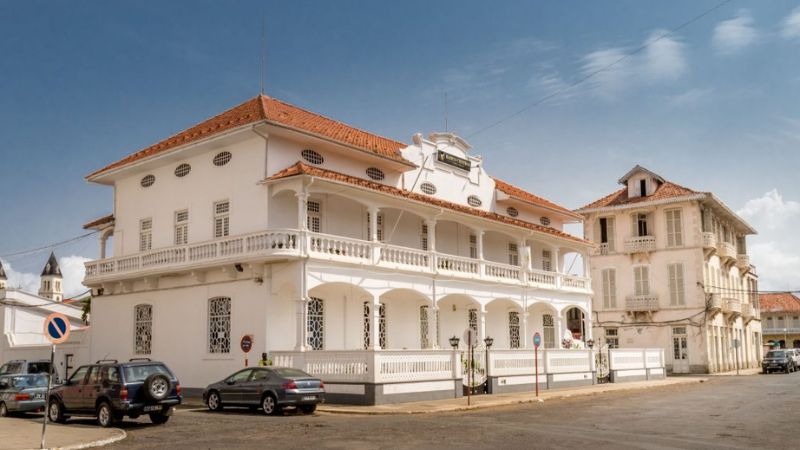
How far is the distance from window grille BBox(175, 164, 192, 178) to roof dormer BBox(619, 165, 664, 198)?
106 feet

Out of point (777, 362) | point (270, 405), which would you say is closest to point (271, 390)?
point (270, 405)

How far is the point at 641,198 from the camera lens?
171ft

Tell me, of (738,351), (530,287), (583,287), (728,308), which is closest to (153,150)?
(530,287)

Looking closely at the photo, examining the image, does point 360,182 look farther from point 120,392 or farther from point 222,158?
point 120,392

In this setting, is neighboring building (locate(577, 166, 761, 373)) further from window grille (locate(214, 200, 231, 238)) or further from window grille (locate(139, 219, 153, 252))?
window grille (locate(139, 219, 153, 252))

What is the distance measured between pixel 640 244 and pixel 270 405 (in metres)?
35.5

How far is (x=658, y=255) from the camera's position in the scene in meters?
50.5

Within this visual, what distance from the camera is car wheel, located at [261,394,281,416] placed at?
20969 mm

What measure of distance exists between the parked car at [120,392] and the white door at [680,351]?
37.7m

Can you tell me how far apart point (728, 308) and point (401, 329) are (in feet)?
99.9

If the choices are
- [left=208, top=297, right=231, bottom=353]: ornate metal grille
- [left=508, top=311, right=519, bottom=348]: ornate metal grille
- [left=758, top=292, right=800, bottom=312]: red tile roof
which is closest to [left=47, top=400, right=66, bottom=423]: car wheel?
[left=208, top=297, right=231, bottom=353]: ornate metal grille

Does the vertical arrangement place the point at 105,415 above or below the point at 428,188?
below

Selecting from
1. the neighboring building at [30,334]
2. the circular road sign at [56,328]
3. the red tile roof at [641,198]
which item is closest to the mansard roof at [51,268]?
the neighboring building at [30,334]

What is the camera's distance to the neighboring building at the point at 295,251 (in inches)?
1027
